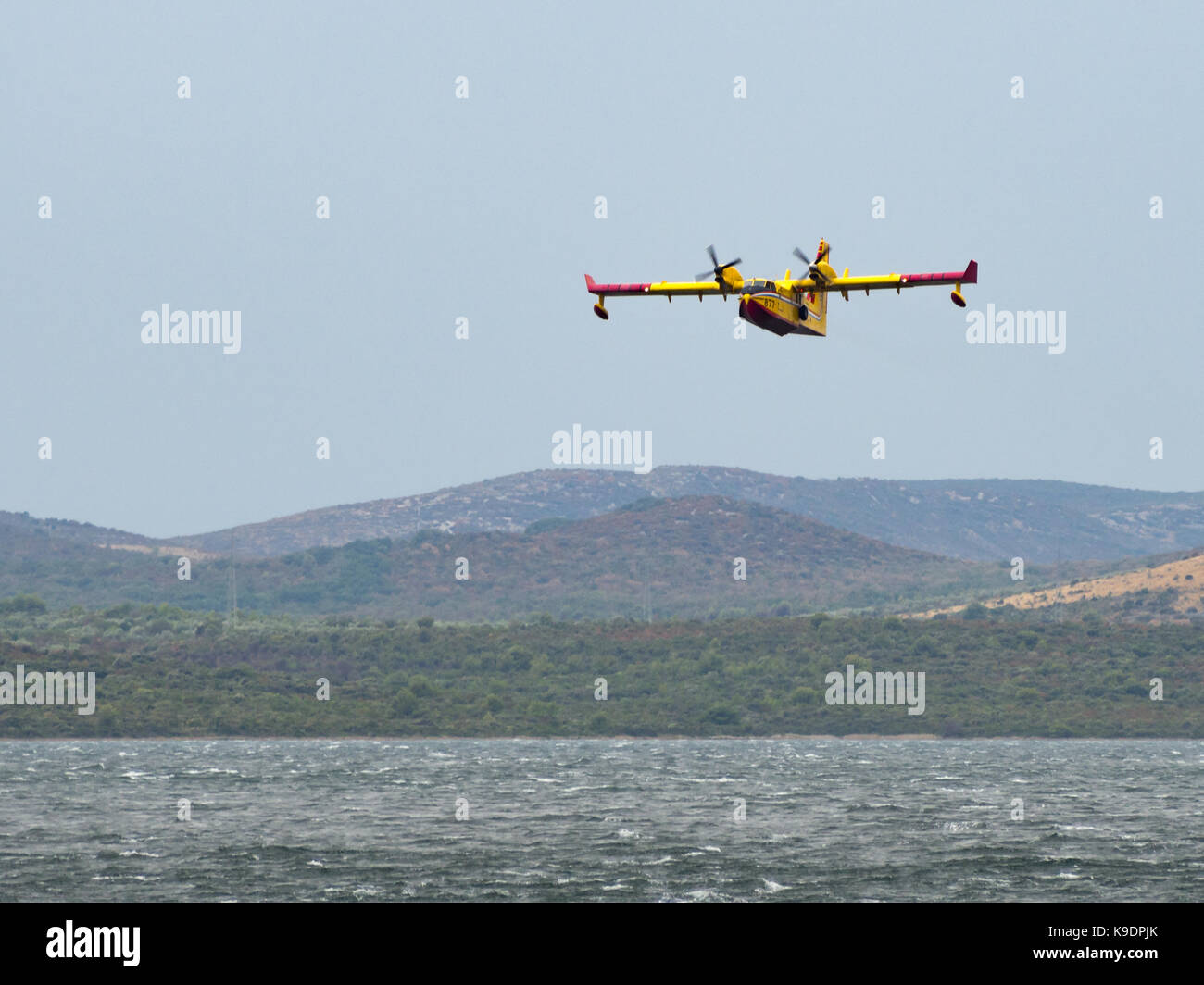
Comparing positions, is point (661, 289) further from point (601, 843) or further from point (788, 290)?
point (601, 843)

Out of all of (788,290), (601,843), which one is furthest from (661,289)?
(601,843)

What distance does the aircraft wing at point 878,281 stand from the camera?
69688mm

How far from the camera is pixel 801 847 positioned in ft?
383

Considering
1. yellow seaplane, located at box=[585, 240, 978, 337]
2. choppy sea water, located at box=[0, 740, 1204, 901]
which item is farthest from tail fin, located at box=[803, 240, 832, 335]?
choppy sea water, located at box=[0, 740, 1204, 901]

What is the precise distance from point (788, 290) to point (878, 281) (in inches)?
231

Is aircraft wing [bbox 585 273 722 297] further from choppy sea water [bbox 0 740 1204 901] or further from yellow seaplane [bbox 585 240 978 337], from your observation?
choppy sea water [bbox 0 740 1204 901]

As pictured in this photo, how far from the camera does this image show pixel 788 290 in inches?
2773

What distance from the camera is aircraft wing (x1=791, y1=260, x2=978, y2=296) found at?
6969 centimetres

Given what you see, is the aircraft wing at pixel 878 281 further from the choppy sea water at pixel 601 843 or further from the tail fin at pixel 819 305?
the choppy sea water at pixel 601 843

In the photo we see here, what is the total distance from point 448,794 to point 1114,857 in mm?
83714
